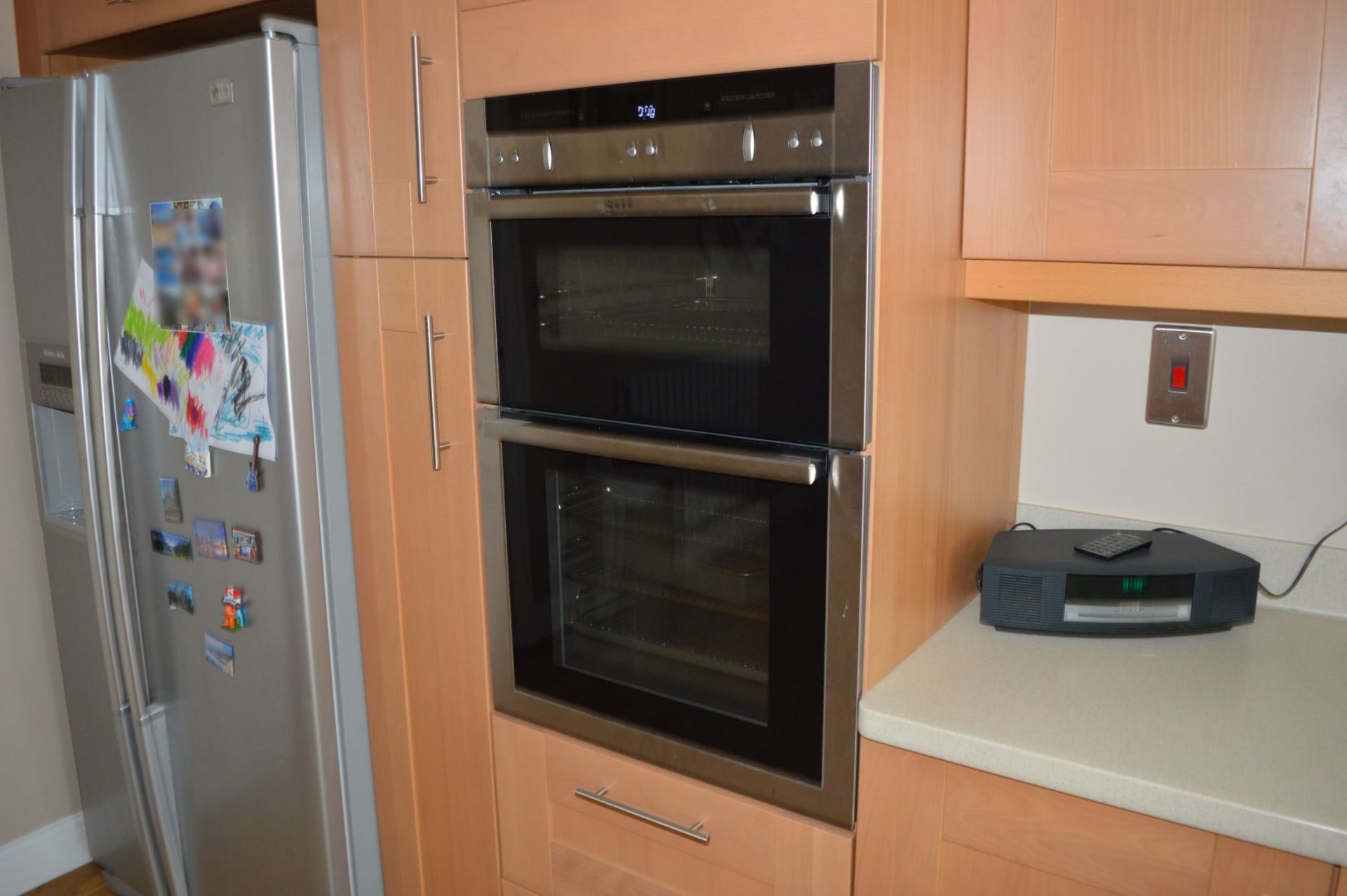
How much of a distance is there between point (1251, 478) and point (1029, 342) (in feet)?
1.24

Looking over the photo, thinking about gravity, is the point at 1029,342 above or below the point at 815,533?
above

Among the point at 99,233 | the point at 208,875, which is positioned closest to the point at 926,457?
the point at 99,233

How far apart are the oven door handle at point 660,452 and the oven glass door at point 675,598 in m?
0.02

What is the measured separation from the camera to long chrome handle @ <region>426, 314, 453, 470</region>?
5.11 feet

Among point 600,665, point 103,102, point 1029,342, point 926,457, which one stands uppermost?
point 103,102

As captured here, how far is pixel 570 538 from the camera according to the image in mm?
1521

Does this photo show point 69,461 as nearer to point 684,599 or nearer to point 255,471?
point 255,471

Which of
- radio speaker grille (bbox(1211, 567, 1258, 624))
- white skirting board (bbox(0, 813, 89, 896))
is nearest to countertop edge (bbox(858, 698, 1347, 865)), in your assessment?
radio speaker grille (bbox(1211, 567, 1258, 624))

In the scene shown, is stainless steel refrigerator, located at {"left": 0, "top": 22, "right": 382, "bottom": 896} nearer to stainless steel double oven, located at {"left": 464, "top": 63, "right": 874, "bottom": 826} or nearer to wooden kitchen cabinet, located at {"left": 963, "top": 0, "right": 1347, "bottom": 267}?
stainless steel double oven, located at {"left": 464, "top": 63, "right": 874, "bottom": 826}

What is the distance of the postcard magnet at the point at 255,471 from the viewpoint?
1.67 metres

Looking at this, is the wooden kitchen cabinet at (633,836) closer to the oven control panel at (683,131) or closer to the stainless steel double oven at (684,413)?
the stainless steel double oven at (684,413)

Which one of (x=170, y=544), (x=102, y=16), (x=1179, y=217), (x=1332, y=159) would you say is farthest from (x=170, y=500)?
(x=1332, y=159)

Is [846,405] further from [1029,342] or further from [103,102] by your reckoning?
[103,102]

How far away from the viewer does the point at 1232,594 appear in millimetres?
1465
